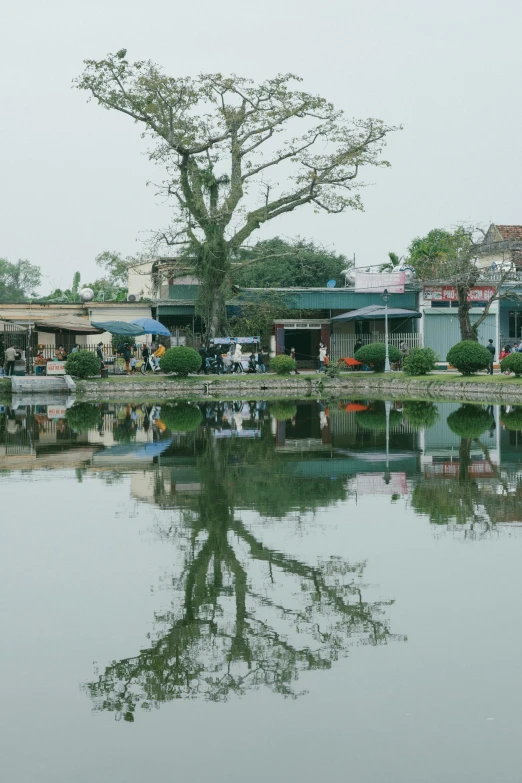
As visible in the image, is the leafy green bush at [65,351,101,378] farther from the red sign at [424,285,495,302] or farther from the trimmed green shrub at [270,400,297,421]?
the red sign at [424,285,495,302]

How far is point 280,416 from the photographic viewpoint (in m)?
25.8

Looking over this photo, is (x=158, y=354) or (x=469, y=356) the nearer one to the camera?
(x=469, y=356)

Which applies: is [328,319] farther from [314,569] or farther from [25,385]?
[314,569]

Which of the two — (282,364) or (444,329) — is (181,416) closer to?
(282,364)

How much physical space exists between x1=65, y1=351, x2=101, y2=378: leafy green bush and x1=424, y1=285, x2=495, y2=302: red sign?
55.0ft

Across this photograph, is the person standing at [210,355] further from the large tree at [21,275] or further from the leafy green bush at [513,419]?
the large tree at [21,275]

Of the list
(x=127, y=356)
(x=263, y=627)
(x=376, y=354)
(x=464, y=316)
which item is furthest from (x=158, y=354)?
(x=263, y=627)

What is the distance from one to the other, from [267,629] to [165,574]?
1.68m

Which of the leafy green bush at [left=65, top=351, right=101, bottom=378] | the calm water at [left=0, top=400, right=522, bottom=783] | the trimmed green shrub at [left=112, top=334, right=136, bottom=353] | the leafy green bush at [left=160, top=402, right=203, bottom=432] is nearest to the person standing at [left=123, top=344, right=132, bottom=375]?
the trimmed green shrub at [left=112, top=334, right=136, bottom=353]

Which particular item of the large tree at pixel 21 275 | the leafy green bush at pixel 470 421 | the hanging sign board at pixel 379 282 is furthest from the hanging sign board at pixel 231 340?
the large tree at pixel 21 275

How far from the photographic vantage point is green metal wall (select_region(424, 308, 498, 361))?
47000 mm

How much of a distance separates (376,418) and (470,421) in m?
2.49

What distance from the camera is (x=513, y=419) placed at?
2338 cm

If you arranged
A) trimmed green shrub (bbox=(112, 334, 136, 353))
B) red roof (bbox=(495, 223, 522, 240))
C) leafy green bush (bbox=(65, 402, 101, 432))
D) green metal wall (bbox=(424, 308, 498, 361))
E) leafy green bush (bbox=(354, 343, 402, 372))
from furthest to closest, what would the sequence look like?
red roof (bbox=(495, 223, 522, 240))
green metal wall (bbox=(424, 308, 498, 361))
trimmed green shrub (bbox=(112, 334, 136, 353))
leafy green bush (bbox=(354, 343, 402, 372))
leafy green bush (bbox=(65, 402, 101, 432))
